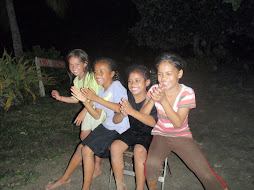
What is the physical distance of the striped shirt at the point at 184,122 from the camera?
2273mm

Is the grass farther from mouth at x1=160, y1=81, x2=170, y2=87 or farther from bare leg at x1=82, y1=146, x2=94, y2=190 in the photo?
mouth at x1=160, y1=81, x2=170, y2=87

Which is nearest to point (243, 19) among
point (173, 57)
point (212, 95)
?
point (212, 95)

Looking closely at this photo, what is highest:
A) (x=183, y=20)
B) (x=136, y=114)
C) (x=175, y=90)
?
(x=183, y=20)

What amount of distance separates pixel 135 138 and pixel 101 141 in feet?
1.34

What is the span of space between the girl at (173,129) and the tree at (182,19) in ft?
38.7

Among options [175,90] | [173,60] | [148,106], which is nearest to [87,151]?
[148,106]

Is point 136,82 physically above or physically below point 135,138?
above

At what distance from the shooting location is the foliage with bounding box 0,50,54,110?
235 inches

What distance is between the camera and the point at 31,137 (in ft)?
13.9

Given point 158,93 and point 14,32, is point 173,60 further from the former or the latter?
point 14,32

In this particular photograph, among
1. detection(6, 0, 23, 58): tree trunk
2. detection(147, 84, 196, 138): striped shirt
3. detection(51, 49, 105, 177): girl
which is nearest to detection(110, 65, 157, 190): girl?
detection(147, 84, 196, 138): striped shirt

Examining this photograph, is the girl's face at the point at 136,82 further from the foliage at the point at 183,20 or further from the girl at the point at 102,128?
the foliage at the point at 183,20

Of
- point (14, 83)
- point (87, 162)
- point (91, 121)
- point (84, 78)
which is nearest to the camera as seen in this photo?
point (87, 162)

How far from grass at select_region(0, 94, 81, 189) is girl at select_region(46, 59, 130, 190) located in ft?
2.33
